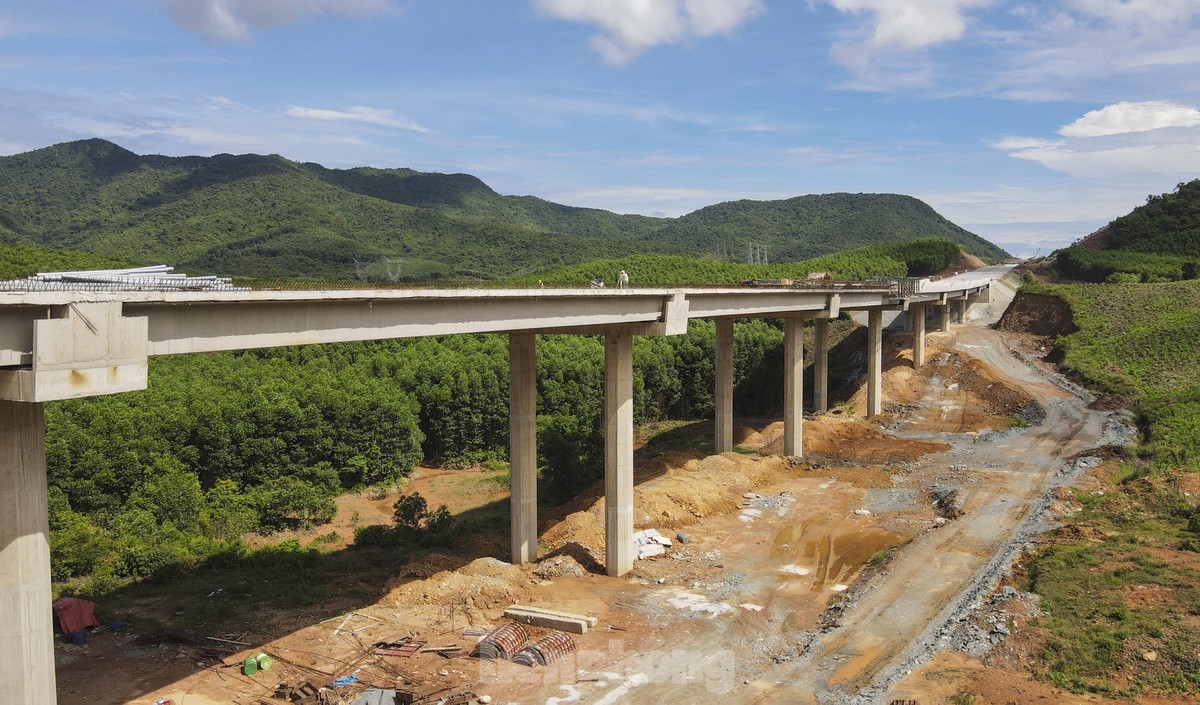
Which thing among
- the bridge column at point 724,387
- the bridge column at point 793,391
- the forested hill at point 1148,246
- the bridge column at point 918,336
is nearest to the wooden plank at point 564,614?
the bridge column at point 724,387

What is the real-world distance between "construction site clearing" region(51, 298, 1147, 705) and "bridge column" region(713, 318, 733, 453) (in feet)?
12.1

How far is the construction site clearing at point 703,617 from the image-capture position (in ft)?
68.0

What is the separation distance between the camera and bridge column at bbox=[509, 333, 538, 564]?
30.8 metres

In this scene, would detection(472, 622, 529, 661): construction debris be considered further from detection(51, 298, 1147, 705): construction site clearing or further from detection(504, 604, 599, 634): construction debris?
detection(504, 604, 599, 634): construction debris

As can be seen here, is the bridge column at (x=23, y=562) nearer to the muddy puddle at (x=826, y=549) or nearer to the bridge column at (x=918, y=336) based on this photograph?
the muddy puddle at (x=826, y=549)

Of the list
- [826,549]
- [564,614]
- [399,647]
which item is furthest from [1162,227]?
[399,647]

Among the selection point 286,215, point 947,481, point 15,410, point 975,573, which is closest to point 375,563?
point 15,410

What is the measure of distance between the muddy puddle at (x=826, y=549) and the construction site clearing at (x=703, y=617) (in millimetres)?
126

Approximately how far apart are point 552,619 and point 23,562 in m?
14.1

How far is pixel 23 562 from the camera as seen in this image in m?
14.3

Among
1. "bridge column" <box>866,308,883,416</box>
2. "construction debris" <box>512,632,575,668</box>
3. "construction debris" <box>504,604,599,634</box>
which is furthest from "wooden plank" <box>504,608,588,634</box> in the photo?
"bridge column" <box>866,308,883,416</box>

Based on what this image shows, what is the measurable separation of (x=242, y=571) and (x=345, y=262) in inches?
3943

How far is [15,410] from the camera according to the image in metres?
14.4

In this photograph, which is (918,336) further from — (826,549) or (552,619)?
(552,619)
